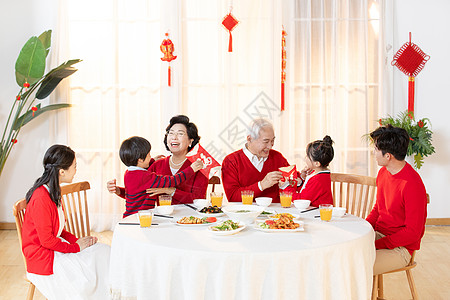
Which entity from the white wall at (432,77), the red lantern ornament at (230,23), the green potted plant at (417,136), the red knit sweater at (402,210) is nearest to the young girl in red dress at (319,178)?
the red knit sweater at (402,210)

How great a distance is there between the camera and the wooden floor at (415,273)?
3332 mm

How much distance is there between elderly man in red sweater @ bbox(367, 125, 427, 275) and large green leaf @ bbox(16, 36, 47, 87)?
3064mm

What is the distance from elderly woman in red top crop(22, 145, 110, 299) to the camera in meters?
2.38

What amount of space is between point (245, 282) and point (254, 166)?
147 centimetres

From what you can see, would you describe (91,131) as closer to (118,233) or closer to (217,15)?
(217,15)

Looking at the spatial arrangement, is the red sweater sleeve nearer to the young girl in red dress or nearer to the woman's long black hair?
the young girl in red dress

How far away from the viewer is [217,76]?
4.99 metres

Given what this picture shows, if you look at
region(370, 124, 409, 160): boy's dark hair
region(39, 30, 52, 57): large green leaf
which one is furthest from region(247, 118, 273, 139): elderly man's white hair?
region(39, 30, 52, 57): large green leaf

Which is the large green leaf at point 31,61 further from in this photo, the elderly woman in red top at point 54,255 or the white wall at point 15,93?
the elderly woman in red top at point 54,255

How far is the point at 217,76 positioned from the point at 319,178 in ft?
7.60

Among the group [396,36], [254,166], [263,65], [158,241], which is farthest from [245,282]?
[396,36]

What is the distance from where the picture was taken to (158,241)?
6.65 feet

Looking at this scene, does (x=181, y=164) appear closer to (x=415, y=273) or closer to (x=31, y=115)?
(x=415, y=273)

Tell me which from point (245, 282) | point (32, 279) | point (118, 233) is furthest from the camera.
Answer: point (32, 279)
